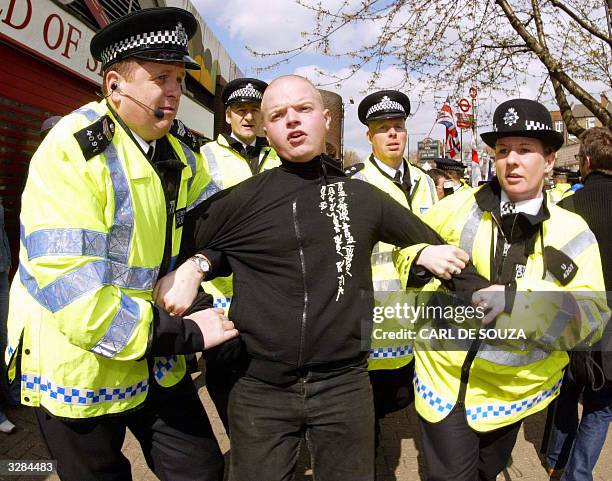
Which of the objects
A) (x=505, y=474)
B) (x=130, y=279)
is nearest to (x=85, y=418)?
(x=130, y=279)

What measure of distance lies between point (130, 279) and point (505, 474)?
2972 millimetres

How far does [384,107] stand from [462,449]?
2.38 metres

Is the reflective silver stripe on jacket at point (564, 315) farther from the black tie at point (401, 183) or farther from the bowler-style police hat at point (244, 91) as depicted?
the bowler-style police hat at point (244, 91)

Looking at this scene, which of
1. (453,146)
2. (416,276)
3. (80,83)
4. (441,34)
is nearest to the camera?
(416,276)

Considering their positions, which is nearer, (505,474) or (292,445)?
(292,445)

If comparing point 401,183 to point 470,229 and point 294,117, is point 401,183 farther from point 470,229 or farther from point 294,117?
point 294,117

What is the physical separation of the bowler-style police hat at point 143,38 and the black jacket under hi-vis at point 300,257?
59 centimetres

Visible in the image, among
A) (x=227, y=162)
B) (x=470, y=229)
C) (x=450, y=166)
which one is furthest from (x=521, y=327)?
(x=450, y=166)

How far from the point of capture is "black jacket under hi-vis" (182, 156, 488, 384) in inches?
74.5

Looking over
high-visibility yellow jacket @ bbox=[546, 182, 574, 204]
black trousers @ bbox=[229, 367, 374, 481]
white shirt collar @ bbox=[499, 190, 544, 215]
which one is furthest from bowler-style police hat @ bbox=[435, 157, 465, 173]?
A: black trousers @ bbox=[229, 367, 374, 481]

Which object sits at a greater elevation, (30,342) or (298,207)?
(298,207)

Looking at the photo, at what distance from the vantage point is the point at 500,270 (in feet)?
7.09

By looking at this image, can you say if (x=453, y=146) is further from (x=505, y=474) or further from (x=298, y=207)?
(x=298, y=207)

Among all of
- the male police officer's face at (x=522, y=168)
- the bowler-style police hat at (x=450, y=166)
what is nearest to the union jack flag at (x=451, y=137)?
the bowler-style police hat at (x=450, y=166)
